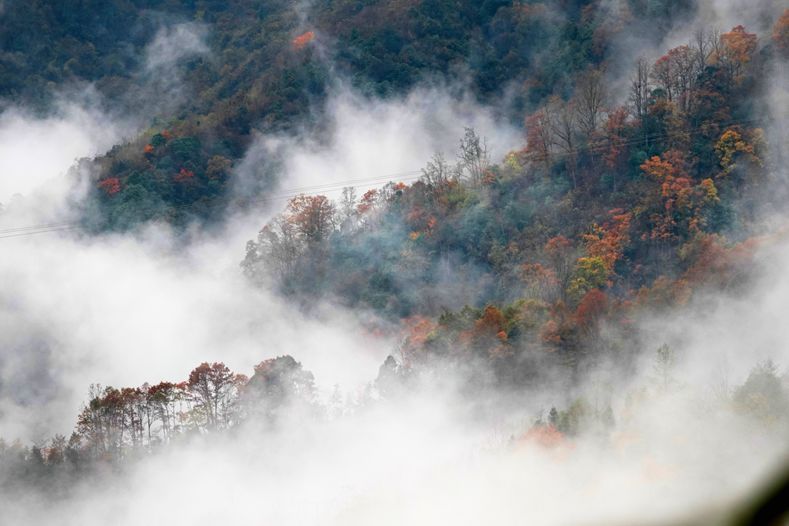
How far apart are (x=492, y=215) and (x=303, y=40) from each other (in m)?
40.7

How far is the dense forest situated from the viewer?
207ft

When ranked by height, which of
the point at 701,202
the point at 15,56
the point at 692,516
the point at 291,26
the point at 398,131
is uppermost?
the point at 15,56

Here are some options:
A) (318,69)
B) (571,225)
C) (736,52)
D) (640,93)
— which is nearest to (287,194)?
(318,69)

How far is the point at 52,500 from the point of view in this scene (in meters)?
65.6

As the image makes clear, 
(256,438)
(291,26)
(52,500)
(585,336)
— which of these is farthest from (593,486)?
(291,26)

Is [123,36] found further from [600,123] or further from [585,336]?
[585,336]

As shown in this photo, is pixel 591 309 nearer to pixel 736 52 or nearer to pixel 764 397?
pixel 764 397

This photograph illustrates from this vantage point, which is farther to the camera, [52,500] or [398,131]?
[398,131]

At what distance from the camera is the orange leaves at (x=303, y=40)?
110500mm

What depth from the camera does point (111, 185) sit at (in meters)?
99.6

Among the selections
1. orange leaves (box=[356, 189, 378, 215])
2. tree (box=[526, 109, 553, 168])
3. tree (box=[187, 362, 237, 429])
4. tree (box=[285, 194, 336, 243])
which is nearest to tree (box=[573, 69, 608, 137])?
tree (box=[526, 109, 553, 168])

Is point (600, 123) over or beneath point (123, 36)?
beneath

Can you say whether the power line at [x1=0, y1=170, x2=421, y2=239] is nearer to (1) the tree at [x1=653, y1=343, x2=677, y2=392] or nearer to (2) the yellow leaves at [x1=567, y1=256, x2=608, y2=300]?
(2) the yellow leaves at [x1=567, y1=256, x2=608, y2=300]

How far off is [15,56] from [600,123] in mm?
78825
